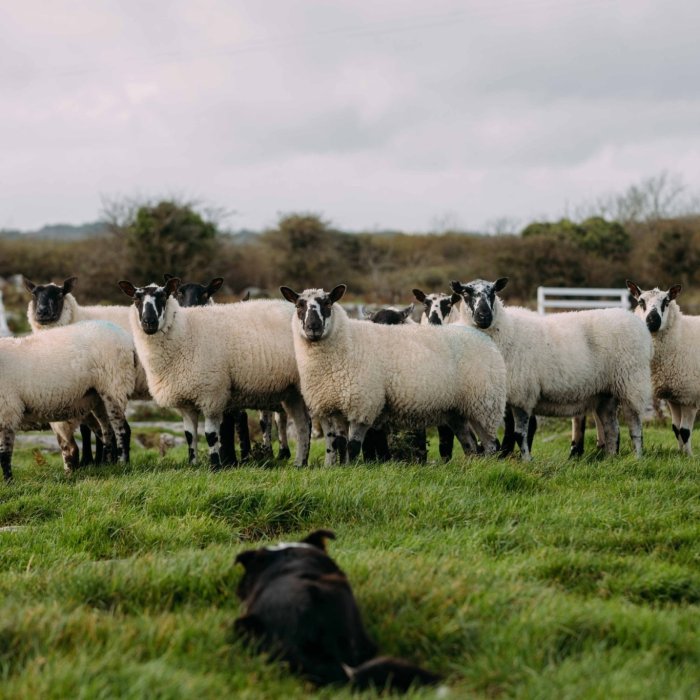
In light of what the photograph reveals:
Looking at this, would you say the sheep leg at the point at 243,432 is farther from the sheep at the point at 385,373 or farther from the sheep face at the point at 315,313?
the sheep face at the point at 315,313

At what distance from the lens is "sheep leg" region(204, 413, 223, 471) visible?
9242 mm

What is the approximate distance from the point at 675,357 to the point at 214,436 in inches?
228

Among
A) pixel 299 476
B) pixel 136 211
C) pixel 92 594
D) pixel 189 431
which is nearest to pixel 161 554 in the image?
pixel 92 594

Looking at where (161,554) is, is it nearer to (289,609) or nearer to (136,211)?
A: (289,609)

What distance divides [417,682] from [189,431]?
6.72m

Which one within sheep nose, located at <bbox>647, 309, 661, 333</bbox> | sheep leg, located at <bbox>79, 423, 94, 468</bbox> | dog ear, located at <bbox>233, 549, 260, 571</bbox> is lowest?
sheep leg, located at <bbox>79, 423, 94, 468</bbox>

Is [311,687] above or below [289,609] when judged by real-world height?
below

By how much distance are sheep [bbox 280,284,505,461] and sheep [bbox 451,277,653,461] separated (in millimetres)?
616

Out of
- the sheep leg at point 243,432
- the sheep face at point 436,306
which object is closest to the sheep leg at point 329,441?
the sheep leg at point 243,432

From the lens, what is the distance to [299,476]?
23.9 ft

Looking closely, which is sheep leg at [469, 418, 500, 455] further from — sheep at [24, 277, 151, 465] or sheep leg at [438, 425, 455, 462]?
sheep at [24, 277, 151, 465]

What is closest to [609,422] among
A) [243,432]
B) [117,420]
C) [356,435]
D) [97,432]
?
[356,435]

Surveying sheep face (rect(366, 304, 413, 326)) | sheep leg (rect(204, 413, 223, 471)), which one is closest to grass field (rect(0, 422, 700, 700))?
sheep leg (rect(204, 413, 223, 471))

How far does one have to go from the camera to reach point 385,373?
8.93 meters
